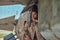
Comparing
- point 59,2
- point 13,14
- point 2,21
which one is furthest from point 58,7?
point 2,21

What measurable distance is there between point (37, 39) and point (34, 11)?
0.80ft

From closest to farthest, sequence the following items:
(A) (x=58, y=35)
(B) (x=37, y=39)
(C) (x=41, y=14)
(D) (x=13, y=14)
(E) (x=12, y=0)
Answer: (A) (x=58, y=35) < (C) (x=41, y=14) < (B) (x=37, y=39) < (E) (x=12, y=0) < (D) (x=13, y=14)

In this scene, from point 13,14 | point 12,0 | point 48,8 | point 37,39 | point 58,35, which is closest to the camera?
point 58,35

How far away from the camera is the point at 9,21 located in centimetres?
243

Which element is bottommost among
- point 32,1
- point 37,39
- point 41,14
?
point 37,39

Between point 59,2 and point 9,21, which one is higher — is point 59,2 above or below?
above

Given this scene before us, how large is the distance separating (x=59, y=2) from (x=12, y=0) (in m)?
0.66

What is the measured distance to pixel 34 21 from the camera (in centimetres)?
157

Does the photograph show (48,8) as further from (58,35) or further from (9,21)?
(9,21)

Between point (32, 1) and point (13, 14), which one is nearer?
point (32, 1)

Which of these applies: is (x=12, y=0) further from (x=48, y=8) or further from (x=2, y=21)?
(x=2, y=21)

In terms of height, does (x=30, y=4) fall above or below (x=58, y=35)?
above

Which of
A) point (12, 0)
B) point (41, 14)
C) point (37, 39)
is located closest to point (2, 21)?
point (12, 0)

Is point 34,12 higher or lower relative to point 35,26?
higher
